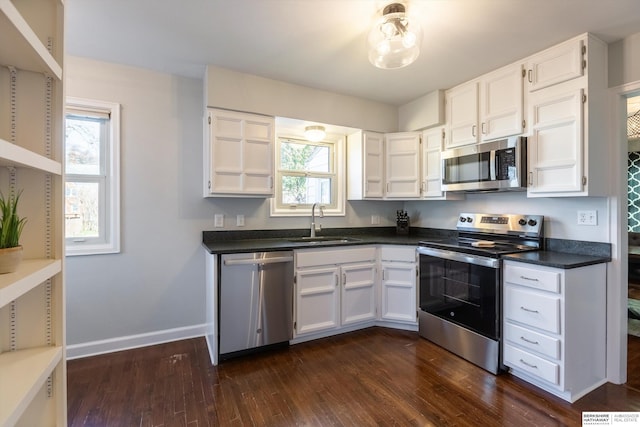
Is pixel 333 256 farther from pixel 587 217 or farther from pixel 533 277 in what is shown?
pixel 587 217

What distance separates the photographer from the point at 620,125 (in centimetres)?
214

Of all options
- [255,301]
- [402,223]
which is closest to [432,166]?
[402,223]

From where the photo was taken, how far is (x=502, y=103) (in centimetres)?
253

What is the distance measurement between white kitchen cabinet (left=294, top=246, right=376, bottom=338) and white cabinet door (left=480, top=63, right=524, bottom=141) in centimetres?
152

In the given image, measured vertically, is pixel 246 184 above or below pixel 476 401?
above

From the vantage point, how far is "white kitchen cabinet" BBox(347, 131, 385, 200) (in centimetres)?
338

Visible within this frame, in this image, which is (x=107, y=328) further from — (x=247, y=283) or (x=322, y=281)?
(x=322, y=281)

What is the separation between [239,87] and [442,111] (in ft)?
6.56

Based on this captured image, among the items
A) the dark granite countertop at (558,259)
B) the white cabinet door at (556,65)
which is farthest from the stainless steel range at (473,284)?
the white cabinet door at (556,65)

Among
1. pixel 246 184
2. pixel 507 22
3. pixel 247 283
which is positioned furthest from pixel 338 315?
pixel 507 22

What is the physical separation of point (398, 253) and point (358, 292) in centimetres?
55

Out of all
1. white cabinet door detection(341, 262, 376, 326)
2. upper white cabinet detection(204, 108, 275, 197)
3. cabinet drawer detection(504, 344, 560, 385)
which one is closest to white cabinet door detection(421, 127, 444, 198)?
white cabinet door detection(341, 262, 376, 326)

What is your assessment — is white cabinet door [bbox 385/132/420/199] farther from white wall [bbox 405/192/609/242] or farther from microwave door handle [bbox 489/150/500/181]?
microwave door handle [bbox 489/150/500/181]

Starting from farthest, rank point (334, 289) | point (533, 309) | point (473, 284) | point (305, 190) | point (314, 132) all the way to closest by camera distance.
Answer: point (305, 190)
point (314, 132)
point (334, 289)
point (473, 284)
point (533, 309)
